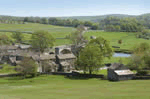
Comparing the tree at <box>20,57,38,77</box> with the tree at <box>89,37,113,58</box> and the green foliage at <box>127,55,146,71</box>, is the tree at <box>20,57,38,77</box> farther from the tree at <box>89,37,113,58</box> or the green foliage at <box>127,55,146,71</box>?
the tree at <box>89,37,113,58</box>

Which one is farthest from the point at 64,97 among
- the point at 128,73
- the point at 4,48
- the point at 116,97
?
the point at 4,48

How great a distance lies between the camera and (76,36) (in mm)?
90938

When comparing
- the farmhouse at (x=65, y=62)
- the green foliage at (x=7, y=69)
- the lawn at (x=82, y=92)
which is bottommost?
the green foliage at (x=7, y=69)

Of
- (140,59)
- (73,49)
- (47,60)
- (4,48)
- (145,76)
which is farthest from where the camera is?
(73,49)

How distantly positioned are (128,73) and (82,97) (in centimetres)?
2408

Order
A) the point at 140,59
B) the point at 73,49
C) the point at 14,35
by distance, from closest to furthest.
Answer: the point at 140,59, the point at 73,49, the point at 14,35

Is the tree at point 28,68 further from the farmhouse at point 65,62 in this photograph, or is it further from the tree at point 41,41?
the tree at point 41,41

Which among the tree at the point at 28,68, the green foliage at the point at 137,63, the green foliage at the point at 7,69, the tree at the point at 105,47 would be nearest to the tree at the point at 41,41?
the green foliage at the point at 7,69

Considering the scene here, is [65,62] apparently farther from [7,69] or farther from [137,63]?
[137,63]

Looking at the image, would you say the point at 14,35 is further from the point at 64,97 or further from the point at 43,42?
the point at 64,97

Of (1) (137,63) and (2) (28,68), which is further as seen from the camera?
(2) (28,68)

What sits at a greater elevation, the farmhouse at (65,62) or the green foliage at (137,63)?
the green foliage at (137,63)

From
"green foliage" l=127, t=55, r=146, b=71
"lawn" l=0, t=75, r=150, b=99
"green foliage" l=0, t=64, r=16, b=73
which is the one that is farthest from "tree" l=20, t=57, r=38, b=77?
"green foliage" l=127, t=55, r=146, b=71

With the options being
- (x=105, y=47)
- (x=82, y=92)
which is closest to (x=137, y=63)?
(x=105, y=47)
